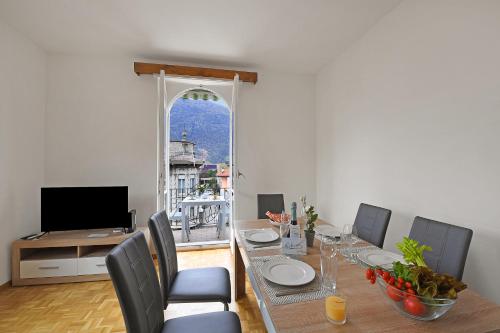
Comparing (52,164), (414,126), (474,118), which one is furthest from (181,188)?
(474,118)

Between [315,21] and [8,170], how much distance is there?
3.44 m

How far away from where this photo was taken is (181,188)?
4488 mm

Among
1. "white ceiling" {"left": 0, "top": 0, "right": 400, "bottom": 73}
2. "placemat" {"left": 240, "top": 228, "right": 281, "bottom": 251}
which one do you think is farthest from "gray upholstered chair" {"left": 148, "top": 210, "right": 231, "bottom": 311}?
"white ceiling" {"left": 0, "top": 0, "right": 400, "bottom": 73}

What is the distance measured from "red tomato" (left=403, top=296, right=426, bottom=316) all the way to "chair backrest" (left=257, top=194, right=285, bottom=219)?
5.65 ft

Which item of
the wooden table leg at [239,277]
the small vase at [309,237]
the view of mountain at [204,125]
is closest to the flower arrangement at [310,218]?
the small vase at [309,237]

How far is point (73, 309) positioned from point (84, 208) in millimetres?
1036

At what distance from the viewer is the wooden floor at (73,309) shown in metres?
1.74

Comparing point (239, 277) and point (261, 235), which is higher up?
point (261, 235)

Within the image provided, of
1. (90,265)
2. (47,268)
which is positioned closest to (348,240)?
(90,265)

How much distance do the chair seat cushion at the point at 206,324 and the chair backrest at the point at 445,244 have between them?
1165mm

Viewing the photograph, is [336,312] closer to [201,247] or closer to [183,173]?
[201,247]

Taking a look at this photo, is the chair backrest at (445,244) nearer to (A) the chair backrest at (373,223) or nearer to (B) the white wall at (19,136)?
(A) the chair backrest at (373,223)

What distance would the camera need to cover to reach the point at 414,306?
0.76 metres

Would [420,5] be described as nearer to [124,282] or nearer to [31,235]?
[124,282]
